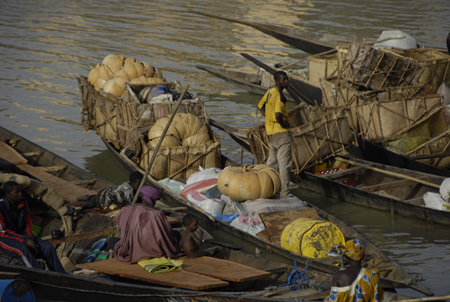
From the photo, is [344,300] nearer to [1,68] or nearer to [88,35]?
[1,68]

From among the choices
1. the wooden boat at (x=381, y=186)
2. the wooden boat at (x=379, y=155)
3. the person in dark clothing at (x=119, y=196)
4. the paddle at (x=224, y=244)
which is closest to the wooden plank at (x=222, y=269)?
the paddle at (x=224, y=244)

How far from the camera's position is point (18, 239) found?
19.8 feet

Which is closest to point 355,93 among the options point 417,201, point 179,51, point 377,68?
point 377,68

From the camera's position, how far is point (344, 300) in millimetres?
4527

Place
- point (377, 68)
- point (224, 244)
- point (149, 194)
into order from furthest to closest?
point (377, 68) < point (149, 194) < point (224, 244)

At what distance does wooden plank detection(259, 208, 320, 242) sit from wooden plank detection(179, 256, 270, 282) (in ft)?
5.00

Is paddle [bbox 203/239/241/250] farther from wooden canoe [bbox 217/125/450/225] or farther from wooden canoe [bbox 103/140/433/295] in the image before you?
wooden canoe [bbox 217/125/450/225]

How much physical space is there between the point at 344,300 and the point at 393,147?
6365 mm

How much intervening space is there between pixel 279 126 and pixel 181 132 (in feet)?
6.37

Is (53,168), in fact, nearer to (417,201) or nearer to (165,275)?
(165,275)

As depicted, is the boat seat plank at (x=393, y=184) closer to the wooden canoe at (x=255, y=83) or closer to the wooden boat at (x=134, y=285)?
the wooden boat at (x=134, y=285)

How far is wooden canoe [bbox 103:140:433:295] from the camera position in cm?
623

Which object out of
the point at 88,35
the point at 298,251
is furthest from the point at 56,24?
the point at 298,251

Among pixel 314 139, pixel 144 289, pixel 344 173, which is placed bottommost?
pixel 344 173
